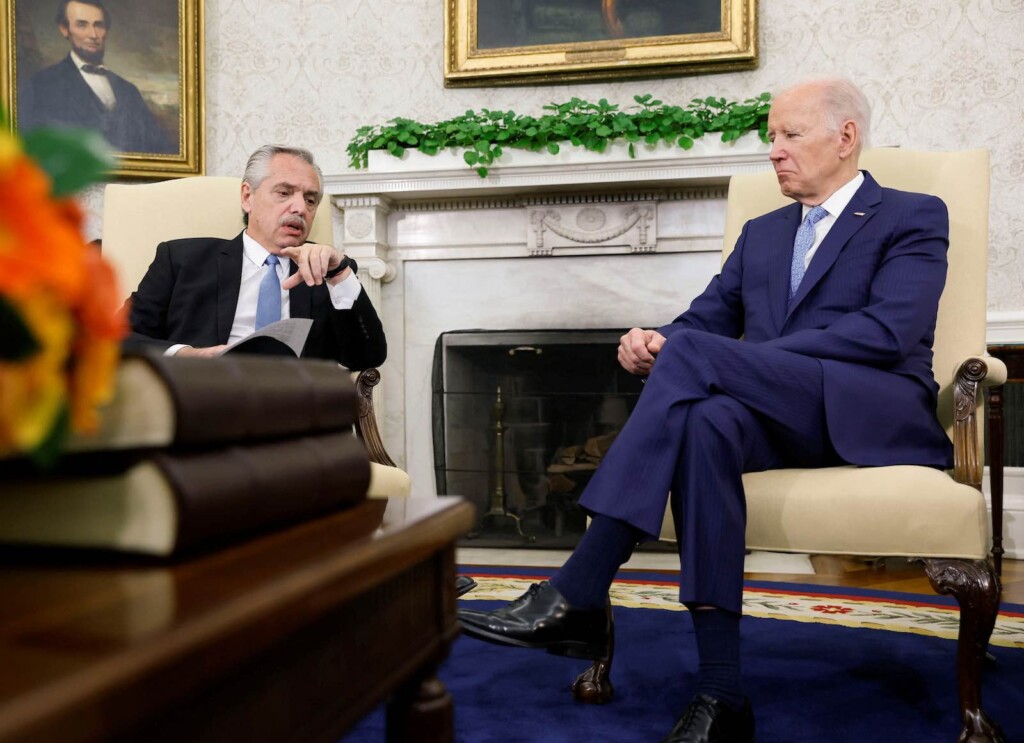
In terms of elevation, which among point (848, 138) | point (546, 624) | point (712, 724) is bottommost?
point (712, 724)

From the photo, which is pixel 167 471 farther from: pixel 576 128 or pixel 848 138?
pixel 576 128

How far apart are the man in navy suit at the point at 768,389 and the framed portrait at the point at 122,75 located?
3064 millimetres

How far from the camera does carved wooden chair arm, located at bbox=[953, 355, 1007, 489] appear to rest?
6.14ft

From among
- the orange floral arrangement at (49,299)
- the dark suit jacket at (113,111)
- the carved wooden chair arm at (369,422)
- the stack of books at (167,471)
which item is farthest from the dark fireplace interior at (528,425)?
the orange floral arrangement at (49,299)

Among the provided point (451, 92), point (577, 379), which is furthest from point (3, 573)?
point (451, 92)

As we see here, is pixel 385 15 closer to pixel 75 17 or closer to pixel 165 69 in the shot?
pixel 165 69

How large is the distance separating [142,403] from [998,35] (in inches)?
164

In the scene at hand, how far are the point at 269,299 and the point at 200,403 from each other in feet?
6.84

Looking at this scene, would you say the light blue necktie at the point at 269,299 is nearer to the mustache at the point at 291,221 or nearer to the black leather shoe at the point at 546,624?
the mustache at the point at 291,221

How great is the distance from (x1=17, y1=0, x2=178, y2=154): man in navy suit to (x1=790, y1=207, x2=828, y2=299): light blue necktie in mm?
3234

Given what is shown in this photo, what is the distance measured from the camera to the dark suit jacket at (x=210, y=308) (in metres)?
2.51

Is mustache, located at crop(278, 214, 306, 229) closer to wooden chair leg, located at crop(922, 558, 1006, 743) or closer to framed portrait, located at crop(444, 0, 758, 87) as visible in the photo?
wooden chair leg, located at crop(922, 558, 1006, 743)

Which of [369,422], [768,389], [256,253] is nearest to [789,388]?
[768,389]

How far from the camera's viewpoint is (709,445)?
66.4 inches
